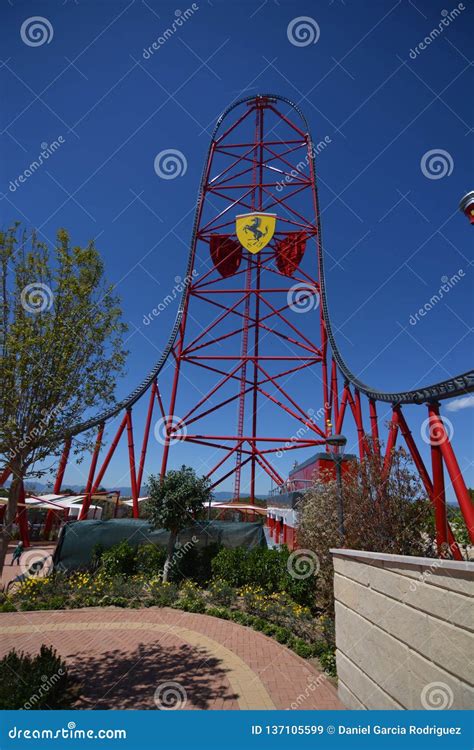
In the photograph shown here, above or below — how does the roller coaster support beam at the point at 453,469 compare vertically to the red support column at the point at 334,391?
below

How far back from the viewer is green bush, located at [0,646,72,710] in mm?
3859

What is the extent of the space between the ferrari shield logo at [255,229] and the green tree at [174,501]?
10305mm

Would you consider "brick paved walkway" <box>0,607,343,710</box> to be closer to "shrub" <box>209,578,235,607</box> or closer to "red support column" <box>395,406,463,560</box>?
"shrub" <box>209,578,235,607</box>

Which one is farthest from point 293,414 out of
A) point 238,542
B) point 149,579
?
point 149,579

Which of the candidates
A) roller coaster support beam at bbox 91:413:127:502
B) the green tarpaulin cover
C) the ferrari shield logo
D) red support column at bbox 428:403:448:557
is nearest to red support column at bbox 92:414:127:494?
roller coaster support beam at bbox 91:413:127:502

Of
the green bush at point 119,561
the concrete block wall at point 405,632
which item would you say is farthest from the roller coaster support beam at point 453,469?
the green bush at point 119,561

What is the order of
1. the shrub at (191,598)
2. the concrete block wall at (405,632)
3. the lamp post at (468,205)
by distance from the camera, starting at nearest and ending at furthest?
the concrete block wall at (405,632)
the lamp post at (468,205)
the shrub at (191,598)

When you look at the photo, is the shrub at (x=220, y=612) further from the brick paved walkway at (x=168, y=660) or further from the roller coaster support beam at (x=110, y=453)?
the roller coaster support beam at (x=110, y=453)

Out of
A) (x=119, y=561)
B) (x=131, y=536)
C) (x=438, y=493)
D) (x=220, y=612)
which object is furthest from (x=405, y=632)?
(x=131, y=536)

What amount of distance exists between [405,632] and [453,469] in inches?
139

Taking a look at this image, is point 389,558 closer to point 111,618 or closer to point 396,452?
point 396,452

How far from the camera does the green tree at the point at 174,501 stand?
34.0 ft

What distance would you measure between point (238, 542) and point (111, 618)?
434 centimetres

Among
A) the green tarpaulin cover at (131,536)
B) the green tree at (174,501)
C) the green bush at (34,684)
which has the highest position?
the green tree at (174,501)
